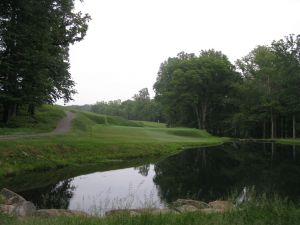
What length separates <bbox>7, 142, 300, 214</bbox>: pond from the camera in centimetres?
1564

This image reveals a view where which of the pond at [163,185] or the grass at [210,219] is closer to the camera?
the grass at [210,219]

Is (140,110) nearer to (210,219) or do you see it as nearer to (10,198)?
(10,198)

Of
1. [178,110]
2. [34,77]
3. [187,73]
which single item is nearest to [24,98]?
[34,77]

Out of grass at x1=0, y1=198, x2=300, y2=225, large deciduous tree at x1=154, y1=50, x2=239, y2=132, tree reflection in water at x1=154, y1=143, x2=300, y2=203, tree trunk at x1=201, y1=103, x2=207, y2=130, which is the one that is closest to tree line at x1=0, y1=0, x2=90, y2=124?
tree reflection in water at x1=154, y1=143, x2=300, y2=203

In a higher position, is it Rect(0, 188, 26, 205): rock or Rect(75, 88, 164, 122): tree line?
Rect(75, 88, 164, 122): tree line

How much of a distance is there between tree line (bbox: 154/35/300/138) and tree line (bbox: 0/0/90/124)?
42166 mm

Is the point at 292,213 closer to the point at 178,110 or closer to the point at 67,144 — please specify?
the point at 67,144

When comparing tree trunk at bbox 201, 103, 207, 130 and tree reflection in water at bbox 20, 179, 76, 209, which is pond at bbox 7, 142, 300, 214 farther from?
tree trunk at bbox 201, 103, 207, 130

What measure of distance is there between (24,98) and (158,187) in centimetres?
1596

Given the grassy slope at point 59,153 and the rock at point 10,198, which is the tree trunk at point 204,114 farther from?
the rock at point 10,198

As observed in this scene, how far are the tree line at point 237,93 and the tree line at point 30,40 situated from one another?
42166 mm

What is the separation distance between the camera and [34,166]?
2272 centimetres

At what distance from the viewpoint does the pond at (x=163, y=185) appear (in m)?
15.6

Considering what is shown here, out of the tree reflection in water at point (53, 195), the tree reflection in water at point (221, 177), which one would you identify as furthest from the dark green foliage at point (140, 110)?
the tree reflection in water at point (53, 195)
